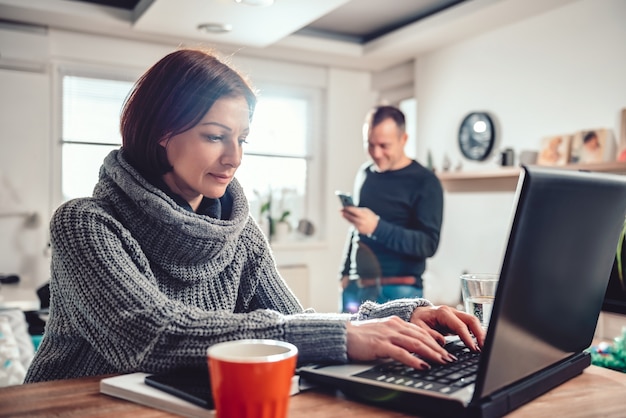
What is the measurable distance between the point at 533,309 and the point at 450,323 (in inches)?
10.8

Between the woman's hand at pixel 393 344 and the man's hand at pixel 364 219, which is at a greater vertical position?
the man's hand at pixel 364 219

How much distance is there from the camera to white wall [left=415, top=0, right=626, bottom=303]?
10.0ft

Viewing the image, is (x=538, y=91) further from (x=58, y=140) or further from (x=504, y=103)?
(x=58, y=140)

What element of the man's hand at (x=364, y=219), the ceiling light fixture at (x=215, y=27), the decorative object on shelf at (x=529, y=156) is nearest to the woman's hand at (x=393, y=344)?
the man's hand at (x=364, y=219)

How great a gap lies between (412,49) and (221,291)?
3504 mm

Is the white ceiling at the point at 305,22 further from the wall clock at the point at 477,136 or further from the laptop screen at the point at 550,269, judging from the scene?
the laptop screen at the point at 550,269

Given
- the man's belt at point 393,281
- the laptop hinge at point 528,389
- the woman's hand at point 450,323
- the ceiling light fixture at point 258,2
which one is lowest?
the man's belt at point 393,281

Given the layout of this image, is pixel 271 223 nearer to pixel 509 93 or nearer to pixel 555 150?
pixel 509 93

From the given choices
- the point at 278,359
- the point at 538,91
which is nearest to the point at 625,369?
the point at 278,359

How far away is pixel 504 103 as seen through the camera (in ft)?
11.9

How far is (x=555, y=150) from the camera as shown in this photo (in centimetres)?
321

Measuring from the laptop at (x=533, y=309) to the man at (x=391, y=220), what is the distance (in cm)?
169

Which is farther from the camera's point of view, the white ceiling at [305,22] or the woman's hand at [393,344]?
the white ceiling at [305,22]

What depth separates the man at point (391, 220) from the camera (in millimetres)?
2510
